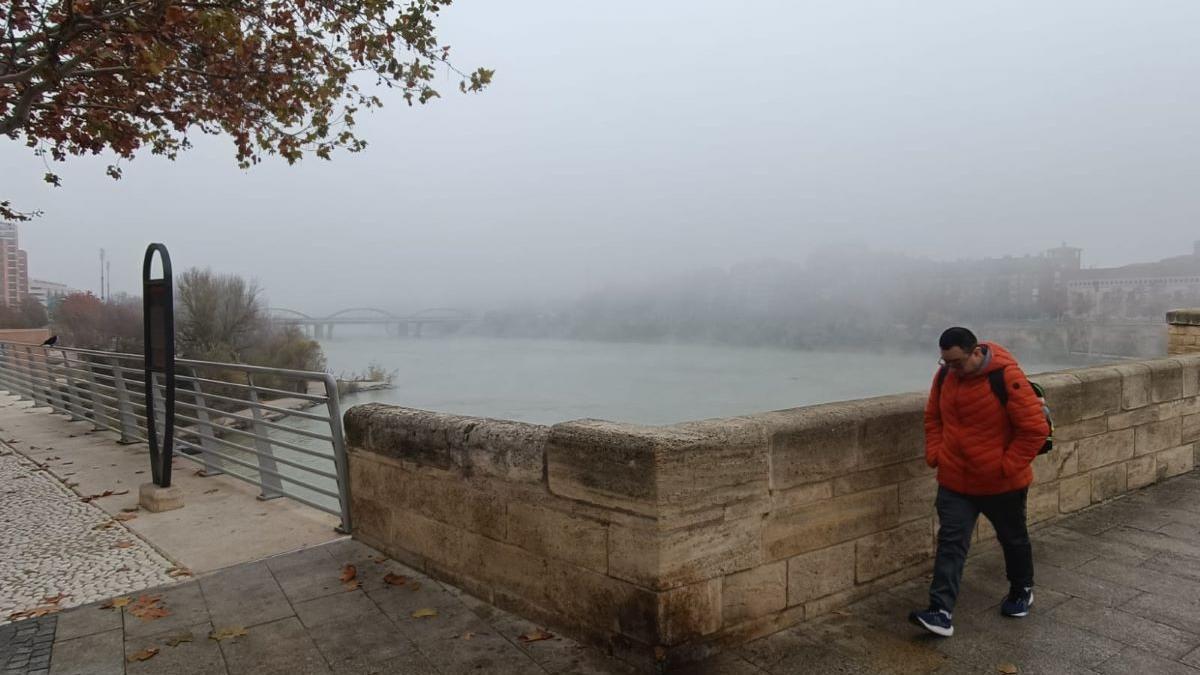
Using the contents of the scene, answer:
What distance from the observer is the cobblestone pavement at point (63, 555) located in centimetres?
390


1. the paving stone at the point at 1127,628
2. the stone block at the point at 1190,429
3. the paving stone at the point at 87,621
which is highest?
the stone block at the point at 1190,429

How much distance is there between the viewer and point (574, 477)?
9.71 ft

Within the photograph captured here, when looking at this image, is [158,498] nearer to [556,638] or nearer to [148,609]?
[148,609]

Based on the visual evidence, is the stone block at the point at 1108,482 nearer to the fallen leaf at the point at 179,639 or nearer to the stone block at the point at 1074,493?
the stone block at the point at 1074,493

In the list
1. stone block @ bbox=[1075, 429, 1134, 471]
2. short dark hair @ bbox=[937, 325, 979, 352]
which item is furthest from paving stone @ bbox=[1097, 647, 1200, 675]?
stone block @ bbox=[1075, 429, 1134, 471]

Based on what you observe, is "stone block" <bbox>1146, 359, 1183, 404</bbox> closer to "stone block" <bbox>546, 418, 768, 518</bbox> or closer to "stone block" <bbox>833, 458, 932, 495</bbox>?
"stone block" <bbox>833, 458, 932, 495</bbox>

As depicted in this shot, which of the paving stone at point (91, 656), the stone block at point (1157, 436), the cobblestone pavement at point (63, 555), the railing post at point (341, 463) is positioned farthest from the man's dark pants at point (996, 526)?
the cobblestone pavement at point (63, 555)

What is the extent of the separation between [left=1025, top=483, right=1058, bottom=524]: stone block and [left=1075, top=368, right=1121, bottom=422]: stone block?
58cm

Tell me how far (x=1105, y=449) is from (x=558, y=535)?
4.26m

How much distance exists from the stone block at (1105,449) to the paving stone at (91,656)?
18.5ft

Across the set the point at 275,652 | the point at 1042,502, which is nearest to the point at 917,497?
the point at 1042,502

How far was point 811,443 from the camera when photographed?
316 centimetres

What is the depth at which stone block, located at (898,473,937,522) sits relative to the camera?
3.59 metres

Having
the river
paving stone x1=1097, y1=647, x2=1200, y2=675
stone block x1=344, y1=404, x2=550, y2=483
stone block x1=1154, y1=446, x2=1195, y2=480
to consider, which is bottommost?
the river
